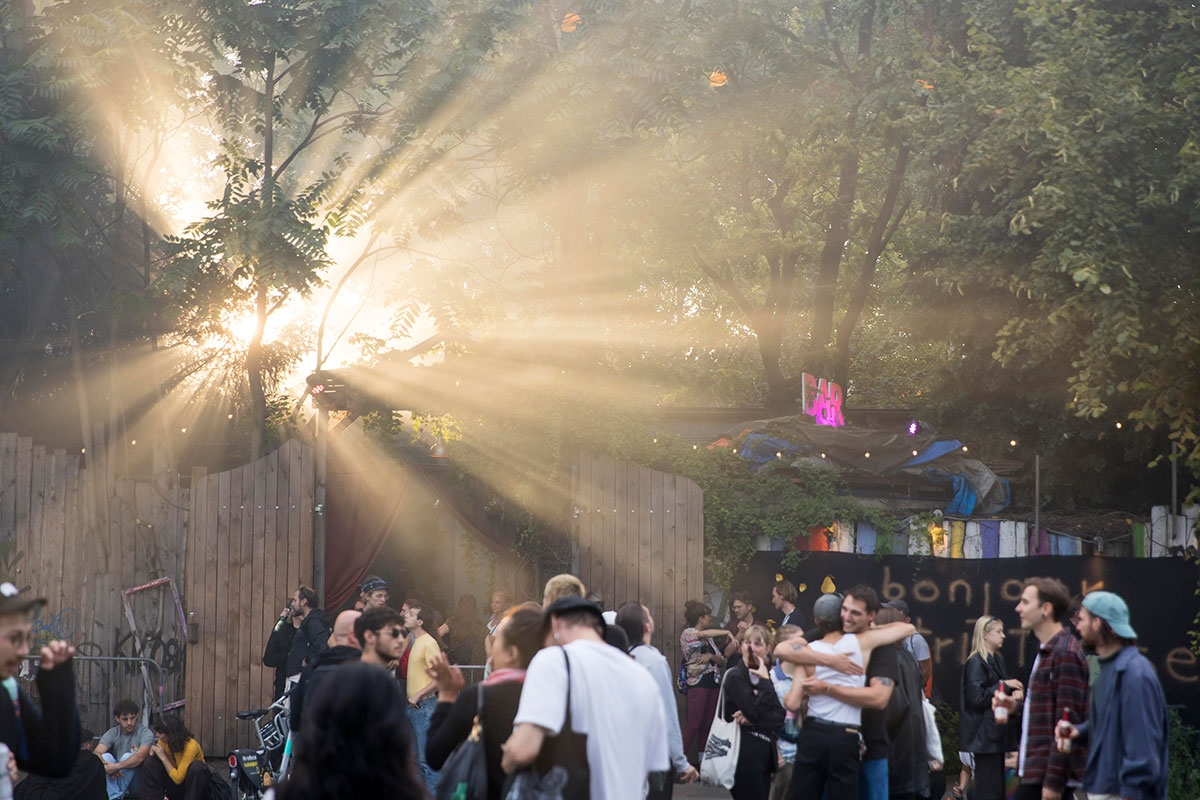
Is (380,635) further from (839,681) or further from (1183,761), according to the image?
(1183,761)

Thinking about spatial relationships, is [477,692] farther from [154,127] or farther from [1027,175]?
[154,127]

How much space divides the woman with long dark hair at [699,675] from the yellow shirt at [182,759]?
4074mm

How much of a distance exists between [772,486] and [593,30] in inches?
Result: 271

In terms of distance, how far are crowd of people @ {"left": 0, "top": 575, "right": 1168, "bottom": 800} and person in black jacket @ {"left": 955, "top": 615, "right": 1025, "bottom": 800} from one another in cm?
2

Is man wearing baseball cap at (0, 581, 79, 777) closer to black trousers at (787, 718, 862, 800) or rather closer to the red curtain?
black trousers at (787, 718, 862, 800)

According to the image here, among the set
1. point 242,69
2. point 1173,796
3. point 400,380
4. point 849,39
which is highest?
point 849,39

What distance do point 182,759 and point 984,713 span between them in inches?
245

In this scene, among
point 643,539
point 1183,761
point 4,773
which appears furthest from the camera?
point 643,539

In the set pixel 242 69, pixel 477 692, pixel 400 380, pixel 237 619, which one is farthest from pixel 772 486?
pixel 477 692

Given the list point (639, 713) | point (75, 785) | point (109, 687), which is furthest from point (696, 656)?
point (109, 687)

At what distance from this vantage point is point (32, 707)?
4.93 metres

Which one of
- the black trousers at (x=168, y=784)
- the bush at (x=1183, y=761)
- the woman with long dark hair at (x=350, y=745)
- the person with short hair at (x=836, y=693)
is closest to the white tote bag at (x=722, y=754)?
the person with short hair at (x=836, y=693)

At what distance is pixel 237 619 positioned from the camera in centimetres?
1390

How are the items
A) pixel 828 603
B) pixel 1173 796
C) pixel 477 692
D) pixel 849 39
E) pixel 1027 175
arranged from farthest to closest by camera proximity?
pixel 849 39 < pixel 1027 175 < pixel 1173 796 < pixel 828 603 < pixel 477 692
